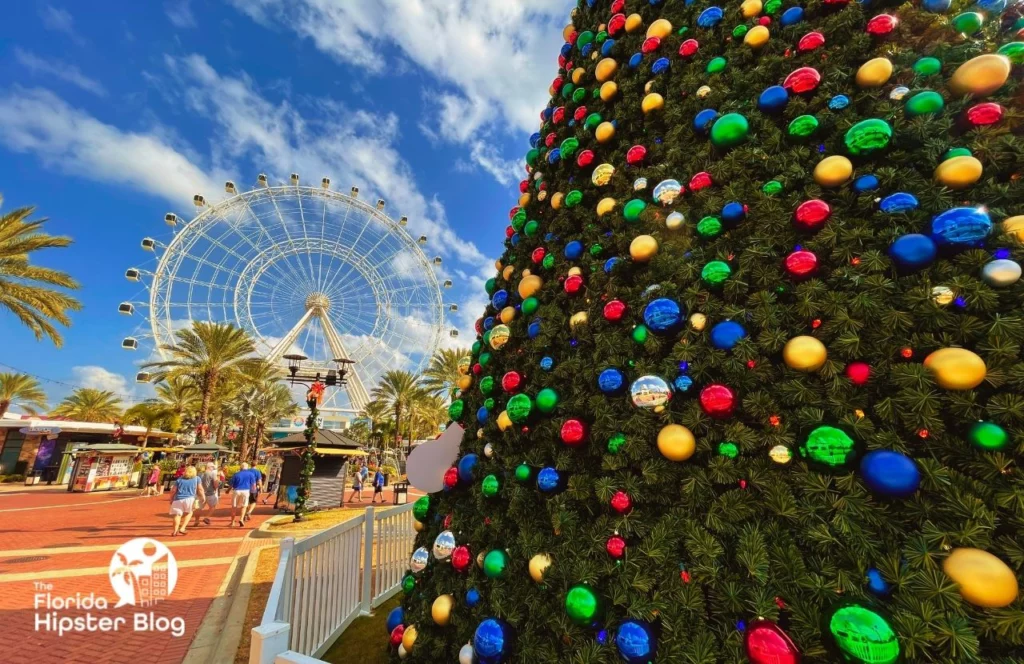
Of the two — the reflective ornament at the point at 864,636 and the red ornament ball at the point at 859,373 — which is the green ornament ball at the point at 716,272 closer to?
the red ornament ball at the point at 859,373

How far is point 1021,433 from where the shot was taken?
Result: 110 cm

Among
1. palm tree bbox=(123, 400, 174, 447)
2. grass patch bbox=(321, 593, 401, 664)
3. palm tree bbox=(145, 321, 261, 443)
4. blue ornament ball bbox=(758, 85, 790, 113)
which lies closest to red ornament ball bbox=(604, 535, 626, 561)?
blue ornament ball bbox=(758, 85, 790, 113)

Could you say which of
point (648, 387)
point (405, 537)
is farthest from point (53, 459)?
point (648, 387)

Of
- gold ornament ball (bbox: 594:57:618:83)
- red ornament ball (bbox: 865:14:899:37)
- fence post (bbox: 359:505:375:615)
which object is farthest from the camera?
fence post (bbox: 359:505:375:615)

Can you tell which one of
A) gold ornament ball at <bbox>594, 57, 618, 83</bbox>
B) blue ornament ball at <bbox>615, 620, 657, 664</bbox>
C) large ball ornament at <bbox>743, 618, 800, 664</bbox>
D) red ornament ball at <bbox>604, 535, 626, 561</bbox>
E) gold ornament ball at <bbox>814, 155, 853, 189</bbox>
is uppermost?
gold ornament ball at <bbox>594, 57, 618, 83</bbox>

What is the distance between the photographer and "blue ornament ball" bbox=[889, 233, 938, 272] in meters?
1.31

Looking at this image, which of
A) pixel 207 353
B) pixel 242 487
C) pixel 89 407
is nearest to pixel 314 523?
pixel 242 487

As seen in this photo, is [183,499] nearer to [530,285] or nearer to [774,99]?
[530,285]

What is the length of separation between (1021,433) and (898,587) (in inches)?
19.0

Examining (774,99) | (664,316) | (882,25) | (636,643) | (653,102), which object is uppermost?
(653,102)

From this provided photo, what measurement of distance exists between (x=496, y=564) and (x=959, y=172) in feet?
6.72

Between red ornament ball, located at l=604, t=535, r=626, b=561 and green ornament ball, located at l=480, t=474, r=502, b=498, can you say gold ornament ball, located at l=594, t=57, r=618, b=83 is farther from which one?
red ornament ball, located at l=604, t=535, r=626, b=561

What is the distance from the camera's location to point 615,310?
191 cm

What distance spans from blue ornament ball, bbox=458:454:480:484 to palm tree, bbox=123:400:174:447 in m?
30.9
